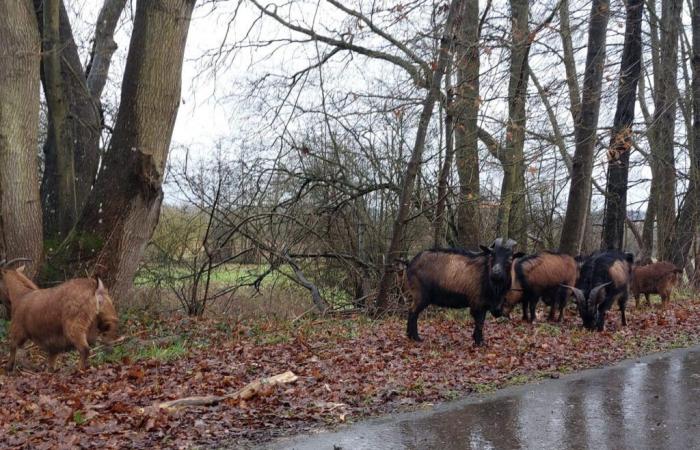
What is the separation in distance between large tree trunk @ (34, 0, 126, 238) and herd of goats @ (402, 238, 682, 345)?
259 inches

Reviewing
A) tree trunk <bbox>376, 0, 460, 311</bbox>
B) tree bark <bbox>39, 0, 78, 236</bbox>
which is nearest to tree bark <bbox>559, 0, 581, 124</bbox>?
tree trunk <bbox>376, 0, 460, 311</bbox>

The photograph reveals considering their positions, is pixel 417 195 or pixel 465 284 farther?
pixel 417 195

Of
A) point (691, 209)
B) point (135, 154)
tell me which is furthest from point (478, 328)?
point (691, 209)

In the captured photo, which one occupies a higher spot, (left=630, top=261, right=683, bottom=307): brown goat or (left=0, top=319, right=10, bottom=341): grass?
(left=630, top=261, right=683, bottom=307): brown goat

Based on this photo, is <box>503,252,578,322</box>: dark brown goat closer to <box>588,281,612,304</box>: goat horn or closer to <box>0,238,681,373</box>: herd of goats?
<box>0,238,681,373</box>: herd of goats

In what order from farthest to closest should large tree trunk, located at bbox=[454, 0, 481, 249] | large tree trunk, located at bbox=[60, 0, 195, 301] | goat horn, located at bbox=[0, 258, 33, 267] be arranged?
large tree trunk, located at bbox=[454, 0, 481, 249] < large tree trunk, located at bbox=[60, 0, 195, 301] < goat horn, located at bbox=[0, 258, 33, 267]

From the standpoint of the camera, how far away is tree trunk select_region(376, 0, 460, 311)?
13164mm

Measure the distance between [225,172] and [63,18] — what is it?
14.4 feet

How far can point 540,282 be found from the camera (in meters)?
13.7

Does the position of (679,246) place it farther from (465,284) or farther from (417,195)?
(465,284)

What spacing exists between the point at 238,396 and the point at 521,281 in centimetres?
789

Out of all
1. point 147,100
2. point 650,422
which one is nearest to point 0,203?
point 147,100

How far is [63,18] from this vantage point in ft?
48.4

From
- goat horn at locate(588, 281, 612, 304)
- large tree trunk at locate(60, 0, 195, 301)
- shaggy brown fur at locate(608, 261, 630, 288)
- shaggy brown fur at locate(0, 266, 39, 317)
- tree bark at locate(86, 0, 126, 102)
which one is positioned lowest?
shaggy brown fur at locate(0, 266, 39, 317)
